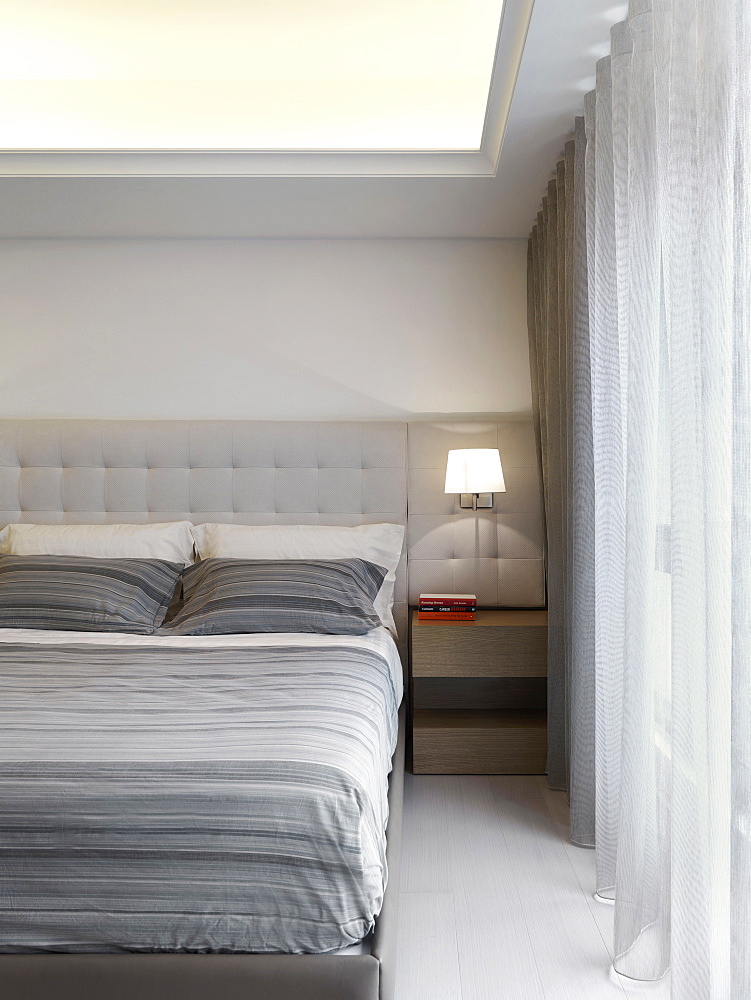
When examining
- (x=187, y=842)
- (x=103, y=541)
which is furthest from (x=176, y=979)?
(x=103, y=541)

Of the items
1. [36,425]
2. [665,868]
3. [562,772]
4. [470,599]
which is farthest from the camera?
[36,425]

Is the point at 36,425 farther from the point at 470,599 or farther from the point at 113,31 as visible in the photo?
the point at 470,599

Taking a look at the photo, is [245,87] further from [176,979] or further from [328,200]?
[176,979]

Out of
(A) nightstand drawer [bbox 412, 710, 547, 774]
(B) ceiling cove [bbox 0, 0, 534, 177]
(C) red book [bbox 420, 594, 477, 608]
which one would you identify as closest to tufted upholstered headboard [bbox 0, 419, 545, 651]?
(C) red book [bbox 420, 594, 477, 608]

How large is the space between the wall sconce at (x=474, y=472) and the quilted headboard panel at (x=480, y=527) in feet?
0.56

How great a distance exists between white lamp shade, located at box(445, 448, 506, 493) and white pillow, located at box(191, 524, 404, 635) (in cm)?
34

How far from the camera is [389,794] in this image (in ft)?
7.86

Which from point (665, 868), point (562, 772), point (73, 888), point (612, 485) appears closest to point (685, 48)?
point (612, 485)

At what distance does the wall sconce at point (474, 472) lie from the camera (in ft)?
10.5

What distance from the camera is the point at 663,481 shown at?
1848 mm

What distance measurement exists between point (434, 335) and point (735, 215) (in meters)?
2.35

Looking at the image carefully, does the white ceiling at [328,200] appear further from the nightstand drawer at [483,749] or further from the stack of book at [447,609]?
the nightstand drawer at [483,749]

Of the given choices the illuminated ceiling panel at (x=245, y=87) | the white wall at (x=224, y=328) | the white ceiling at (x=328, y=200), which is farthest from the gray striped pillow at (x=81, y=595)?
the illuminated ceiling panel at (x=245, y=87)

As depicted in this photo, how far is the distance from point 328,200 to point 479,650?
72.5 inches
